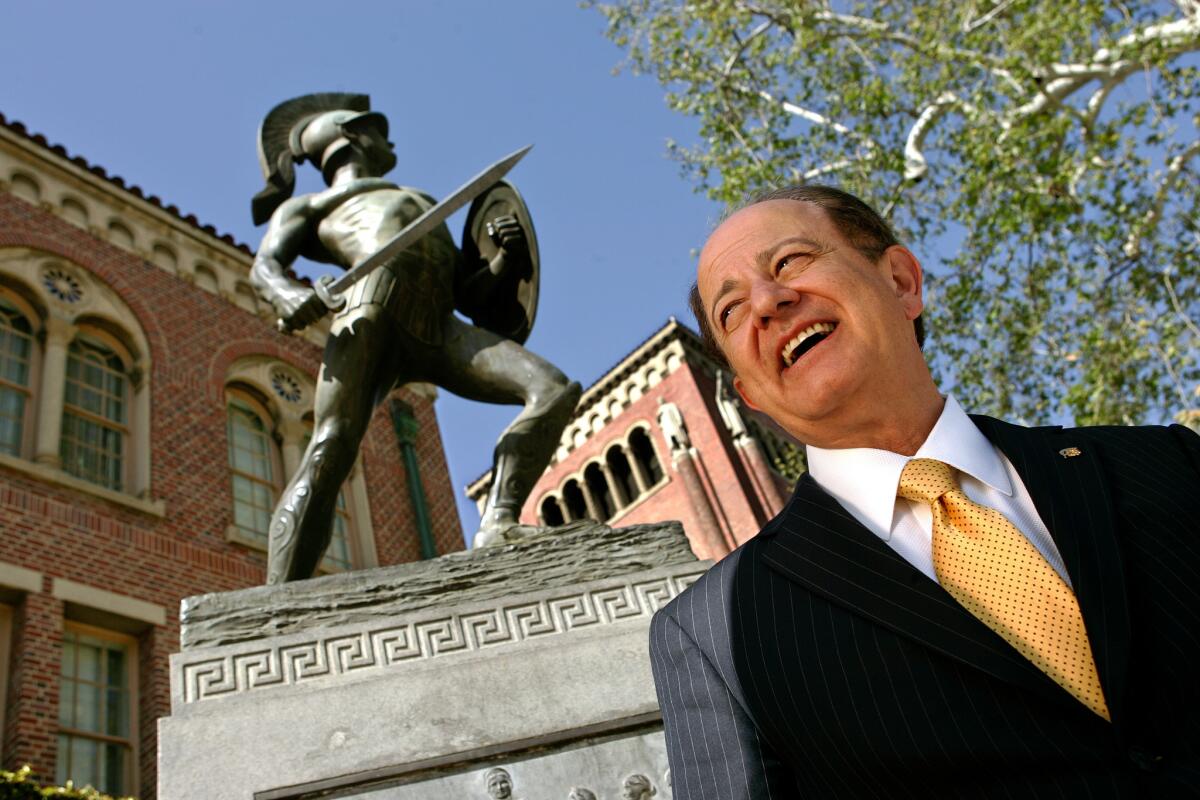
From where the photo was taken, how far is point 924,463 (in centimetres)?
144

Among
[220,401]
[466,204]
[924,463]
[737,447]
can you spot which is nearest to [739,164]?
[220,401]

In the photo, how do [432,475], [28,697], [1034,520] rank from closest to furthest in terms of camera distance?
[1034,520] < [28,697] < [432,475]

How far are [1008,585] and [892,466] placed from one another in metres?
0.27

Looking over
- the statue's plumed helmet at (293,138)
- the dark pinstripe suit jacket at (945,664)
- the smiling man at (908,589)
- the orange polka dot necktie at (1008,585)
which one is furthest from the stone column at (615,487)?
the orange polka dot necktie at (1008,585)

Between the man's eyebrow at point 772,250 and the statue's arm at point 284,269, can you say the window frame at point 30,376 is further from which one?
the man's eyebrow at point 772,250

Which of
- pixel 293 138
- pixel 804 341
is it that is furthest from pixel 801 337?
pixel 293 138

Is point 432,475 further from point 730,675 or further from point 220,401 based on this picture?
point 730,675

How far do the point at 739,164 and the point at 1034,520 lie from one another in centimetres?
1326

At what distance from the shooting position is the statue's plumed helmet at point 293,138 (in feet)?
15.4

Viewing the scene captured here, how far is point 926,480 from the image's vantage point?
1.42 m

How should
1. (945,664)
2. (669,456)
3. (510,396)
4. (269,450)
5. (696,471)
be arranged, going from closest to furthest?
(945,664), (510,396), (269,450), (696,471), (669,456)

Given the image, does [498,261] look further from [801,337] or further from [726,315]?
[801,337]

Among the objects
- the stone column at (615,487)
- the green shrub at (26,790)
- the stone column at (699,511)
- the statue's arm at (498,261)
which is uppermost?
the stone column at (615,487)

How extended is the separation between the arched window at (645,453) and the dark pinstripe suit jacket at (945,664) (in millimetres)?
30413
